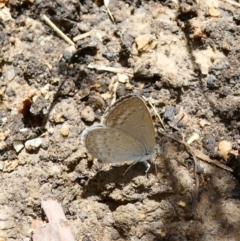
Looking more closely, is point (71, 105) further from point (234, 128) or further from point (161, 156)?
point (234, 128)

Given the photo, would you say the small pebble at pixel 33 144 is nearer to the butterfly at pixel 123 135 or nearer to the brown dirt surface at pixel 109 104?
the brown dirt surface at pixel 109 104

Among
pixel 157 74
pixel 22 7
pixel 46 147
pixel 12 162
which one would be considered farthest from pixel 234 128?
pixel 22 7

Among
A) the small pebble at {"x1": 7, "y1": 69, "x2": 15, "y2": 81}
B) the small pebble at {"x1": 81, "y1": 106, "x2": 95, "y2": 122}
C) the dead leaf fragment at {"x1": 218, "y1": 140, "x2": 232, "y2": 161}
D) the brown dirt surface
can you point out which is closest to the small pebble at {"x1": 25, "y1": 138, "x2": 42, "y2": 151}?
the brown dirt surface

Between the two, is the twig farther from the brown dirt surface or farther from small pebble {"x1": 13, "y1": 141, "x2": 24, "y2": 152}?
small pebble {"x1": 13, "y1": 141, "x2": 24, "y2": 152}

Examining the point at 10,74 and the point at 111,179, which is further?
the point at 10,74

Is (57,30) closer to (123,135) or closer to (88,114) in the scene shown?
(88,114)

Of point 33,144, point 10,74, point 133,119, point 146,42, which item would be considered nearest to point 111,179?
point 133,119
